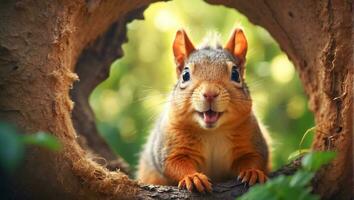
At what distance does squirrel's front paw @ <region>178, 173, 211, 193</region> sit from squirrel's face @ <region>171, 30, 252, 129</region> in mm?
368

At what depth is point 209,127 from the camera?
3578 mm

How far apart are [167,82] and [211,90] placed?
6.71 ft

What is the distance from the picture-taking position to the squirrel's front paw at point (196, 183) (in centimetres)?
327

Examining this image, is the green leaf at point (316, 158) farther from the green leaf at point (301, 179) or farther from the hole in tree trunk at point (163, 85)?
the hole in tree trunk at point (163, 85)

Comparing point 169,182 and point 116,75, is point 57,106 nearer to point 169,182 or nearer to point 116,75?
point 169,182

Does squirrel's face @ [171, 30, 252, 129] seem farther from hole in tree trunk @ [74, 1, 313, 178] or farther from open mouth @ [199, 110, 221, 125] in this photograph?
hole in tree trunk @ [74, 1, 313, 178]

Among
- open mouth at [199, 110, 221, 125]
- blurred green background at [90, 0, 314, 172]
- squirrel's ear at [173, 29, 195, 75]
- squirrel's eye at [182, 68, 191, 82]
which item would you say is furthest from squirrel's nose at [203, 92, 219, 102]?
blurred green background at [90, 0, 314, 172]

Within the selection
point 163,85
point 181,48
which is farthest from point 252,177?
point 163,85

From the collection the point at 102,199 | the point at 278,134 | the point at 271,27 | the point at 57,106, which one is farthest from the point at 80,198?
the point at 278,134

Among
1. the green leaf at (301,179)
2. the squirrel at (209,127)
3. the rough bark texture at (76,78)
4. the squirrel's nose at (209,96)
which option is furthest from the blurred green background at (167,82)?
the green leaf at (301,179)

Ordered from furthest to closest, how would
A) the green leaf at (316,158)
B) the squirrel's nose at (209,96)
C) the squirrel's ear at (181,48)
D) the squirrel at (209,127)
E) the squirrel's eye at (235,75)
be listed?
the squirrel's ear at (181,48), the squirrel's eye at (235,75), the squirrel at (209,127), the squirrel's nose at (209,96), the green leaf at (316,158)

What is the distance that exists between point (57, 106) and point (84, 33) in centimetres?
107

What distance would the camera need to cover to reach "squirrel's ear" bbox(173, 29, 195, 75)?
4.22m

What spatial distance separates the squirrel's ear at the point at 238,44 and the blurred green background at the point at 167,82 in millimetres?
684
